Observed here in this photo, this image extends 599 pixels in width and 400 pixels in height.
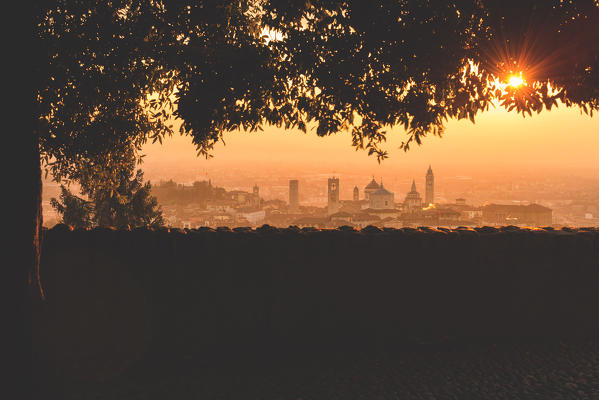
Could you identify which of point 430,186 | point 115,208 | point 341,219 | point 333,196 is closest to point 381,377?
point 115,208

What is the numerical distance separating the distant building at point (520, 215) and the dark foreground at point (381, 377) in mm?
86002

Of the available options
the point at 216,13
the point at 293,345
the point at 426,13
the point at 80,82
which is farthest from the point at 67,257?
the point at 426,13

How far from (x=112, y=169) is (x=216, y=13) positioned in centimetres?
439

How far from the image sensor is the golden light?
6500mm

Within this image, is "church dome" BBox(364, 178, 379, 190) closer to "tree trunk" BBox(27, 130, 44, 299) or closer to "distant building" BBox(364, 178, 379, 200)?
"distant building" BBox(364, 178, 379, 200)

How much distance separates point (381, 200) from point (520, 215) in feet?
125

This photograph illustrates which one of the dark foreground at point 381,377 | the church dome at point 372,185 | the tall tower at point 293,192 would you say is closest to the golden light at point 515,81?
the dark foreground at point 381,377

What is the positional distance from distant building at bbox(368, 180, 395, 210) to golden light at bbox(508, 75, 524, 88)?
112 m

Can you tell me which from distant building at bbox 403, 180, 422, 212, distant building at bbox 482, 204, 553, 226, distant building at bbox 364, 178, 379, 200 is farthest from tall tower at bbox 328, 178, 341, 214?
distant building at bbox 482, 204, 553, 226

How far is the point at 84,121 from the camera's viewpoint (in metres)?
7.80

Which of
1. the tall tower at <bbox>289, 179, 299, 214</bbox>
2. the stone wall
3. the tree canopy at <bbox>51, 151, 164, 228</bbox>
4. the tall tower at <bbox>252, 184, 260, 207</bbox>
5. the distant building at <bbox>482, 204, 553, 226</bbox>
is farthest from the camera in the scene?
the tall tower at <bbox>289, 179, 299, 214</bbox>

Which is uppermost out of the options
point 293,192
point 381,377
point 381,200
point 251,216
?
point 293,192

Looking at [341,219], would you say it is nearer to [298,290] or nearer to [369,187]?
[369,187]

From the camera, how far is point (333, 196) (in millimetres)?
126250
